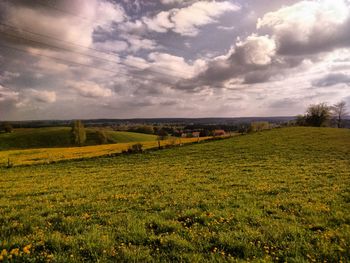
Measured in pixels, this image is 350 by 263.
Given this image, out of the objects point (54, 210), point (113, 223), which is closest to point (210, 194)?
point (113, 223)

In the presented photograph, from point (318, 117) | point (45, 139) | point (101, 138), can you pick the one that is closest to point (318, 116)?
point (318, 117)

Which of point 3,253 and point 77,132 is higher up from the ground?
point 3,253

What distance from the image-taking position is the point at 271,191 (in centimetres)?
1404

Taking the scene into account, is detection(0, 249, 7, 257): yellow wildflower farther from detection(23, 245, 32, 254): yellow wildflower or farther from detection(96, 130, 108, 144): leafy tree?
detection(96, 130, 108, 144): leafy tree

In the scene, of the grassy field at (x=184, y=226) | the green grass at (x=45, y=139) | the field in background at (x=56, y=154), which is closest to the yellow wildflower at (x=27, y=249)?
the grassy field at (x=184, y=226)

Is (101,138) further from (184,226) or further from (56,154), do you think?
(184,226)

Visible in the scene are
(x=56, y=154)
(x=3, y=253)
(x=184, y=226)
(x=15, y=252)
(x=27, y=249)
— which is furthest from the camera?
(x=56, y=154)

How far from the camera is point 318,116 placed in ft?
315

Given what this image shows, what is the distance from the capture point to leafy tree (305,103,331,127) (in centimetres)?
9520

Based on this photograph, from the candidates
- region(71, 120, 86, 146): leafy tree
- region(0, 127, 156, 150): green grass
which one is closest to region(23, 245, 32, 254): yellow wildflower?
region(71, 120, 86, 146): leafy tree

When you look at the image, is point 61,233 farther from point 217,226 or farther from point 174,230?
point 217,226

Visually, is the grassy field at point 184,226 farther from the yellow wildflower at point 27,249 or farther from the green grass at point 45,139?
the green grass at point 45,139

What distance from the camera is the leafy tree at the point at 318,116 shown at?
95200 millimetres

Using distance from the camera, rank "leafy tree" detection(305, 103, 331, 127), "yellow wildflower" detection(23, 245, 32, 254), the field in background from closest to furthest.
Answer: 1. "yellow wildflower" detection(23, 245, 32, 254)
2. the field in background
3. "leafy tree" detection(305, 103, 331, 127)
